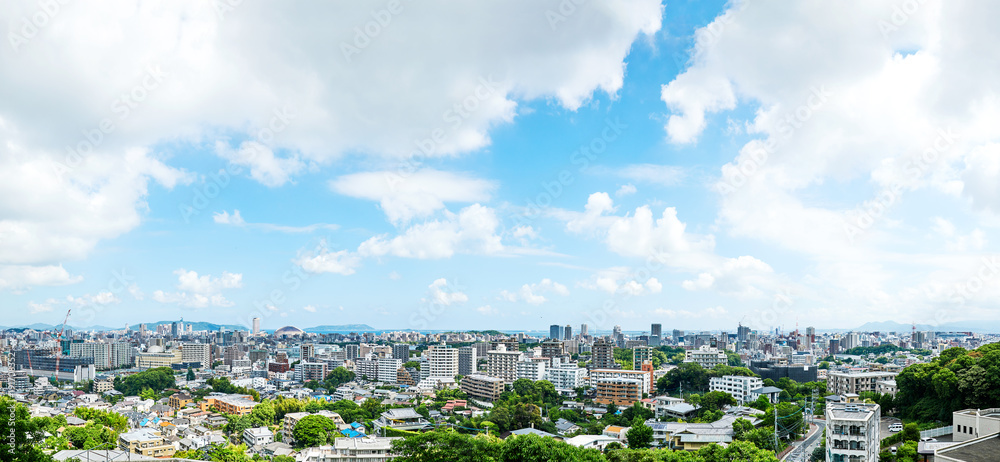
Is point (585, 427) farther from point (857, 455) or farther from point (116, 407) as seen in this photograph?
point (116, 407)

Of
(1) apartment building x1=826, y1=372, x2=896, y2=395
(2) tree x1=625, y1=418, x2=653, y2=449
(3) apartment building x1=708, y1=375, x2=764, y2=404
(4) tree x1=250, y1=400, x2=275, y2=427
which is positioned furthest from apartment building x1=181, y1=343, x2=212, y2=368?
(1) apartment building x1=826, y1=372, x2=896, y2=395

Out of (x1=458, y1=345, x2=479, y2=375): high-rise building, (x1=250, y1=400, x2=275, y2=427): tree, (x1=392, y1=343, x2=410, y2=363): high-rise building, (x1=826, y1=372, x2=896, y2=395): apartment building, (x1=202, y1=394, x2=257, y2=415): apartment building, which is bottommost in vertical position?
(x1=392, y1=343, x2=410, y2=363): high-rise building

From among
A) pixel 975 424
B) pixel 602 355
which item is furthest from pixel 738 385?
pixel 975 424

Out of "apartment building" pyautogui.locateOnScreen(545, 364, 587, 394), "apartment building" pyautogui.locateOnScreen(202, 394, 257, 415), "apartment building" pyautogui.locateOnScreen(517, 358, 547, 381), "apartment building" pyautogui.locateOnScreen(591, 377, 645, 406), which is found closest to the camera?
"apartment building" pyautogui.locateOnScreen(202, 394, 257, 415)

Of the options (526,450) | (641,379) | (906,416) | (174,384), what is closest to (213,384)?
(174,384)

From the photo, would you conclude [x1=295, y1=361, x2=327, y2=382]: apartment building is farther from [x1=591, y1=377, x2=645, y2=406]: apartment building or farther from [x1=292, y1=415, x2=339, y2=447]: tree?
[x1=292, y1=415, x2=339, y2=447]: tree

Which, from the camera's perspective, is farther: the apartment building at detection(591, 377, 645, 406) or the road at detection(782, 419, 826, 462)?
the apartment building at detection(591, 377, 645, 406)
